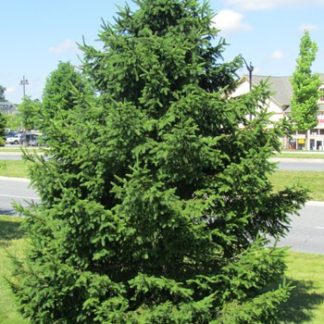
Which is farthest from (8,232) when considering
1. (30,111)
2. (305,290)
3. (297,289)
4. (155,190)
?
(155,190)

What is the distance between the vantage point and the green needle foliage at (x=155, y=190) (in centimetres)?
449

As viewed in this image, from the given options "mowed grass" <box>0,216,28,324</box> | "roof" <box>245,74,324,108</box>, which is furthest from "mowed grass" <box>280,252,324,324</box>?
"roof" <box>245,74,324,108</box>

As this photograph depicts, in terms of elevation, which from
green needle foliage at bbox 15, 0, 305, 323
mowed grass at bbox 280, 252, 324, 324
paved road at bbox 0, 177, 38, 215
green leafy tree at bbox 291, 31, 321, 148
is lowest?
paved road at bbox 0, 177, 38, 215

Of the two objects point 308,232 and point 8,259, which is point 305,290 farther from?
point 308,232

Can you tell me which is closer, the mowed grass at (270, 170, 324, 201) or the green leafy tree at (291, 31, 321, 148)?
the mowed grass at (270, 170, 324, 201)

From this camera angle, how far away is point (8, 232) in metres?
11.5

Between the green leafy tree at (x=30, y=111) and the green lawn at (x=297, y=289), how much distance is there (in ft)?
4.58

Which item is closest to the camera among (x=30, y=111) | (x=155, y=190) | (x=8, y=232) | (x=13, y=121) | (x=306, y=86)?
(x=155, y=190)

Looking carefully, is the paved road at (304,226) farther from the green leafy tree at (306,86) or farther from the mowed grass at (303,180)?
the green leafy tree at (306,86)

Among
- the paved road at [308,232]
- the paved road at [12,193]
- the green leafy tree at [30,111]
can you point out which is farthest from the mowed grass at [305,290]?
the paved road at [12,193]

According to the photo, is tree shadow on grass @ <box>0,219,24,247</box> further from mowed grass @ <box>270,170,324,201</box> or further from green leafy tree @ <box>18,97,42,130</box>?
mowed grass @ <box>270,170,324,201</box>

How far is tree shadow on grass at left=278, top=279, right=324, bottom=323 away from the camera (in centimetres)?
618

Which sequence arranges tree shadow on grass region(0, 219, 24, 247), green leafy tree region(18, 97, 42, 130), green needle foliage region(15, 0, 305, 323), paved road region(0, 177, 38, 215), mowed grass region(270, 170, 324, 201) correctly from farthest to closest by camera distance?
mowed grass region(270, 170, 324, 201) → paved road region(0, 177, 38, 215) → tree shadow on grass region(0, 219, 24, 247) → green leafy tree region(18, 97, 42, 130) → green needle foliage region(15, 0, 305, 323)

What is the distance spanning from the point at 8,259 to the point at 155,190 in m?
5.74
